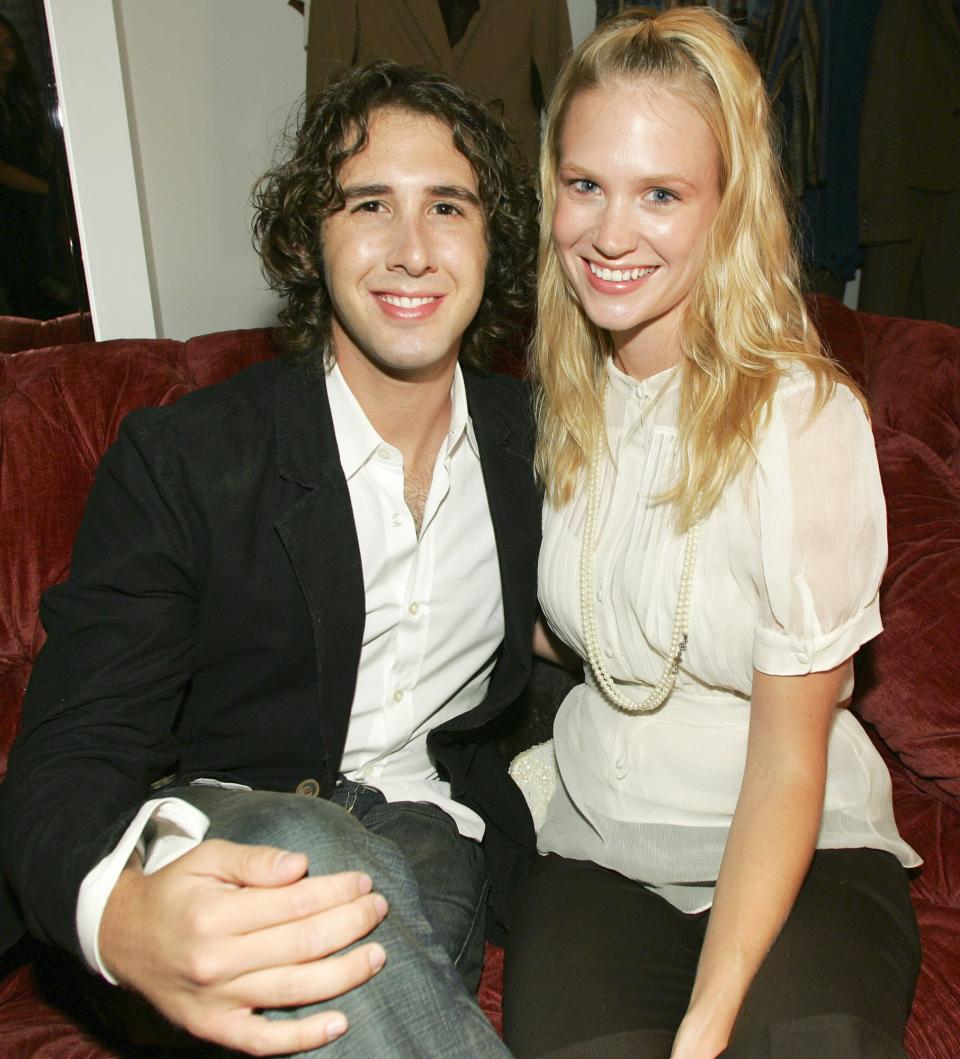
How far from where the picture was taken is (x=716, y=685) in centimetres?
129

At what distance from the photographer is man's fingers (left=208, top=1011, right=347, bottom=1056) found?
0.83 meters

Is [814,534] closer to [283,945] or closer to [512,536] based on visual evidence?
[512,536]

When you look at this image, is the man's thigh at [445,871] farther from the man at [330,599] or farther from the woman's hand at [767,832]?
the woman's hand at [767,832]

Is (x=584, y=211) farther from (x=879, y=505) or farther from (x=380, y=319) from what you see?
(x=879, y=505)

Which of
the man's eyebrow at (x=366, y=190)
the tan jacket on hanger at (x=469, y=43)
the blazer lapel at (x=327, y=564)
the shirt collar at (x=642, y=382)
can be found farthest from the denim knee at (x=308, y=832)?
the tan jacket on hanger at (x=469, y=43)

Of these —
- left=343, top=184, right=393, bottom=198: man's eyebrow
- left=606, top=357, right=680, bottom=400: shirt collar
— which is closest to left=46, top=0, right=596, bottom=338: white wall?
left=343, top=184, right=393, bottom=198: man's eyebrow

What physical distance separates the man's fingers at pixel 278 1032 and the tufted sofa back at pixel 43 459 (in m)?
0.88

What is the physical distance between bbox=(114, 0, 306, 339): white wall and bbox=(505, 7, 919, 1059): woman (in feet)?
5.24

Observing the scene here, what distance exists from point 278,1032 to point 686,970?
0.56 metres

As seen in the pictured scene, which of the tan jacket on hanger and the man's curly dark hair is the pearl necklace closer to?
the man's curly dark hair

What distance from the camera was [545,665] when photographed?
176 cm

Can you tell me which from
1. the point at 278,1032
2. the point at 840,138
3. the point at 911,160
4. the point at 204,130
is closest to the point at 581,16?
the point at 840,138

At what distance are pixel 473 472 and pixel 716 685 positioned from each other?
499mm

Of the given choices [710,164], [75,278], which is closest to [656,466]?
[710,164]
